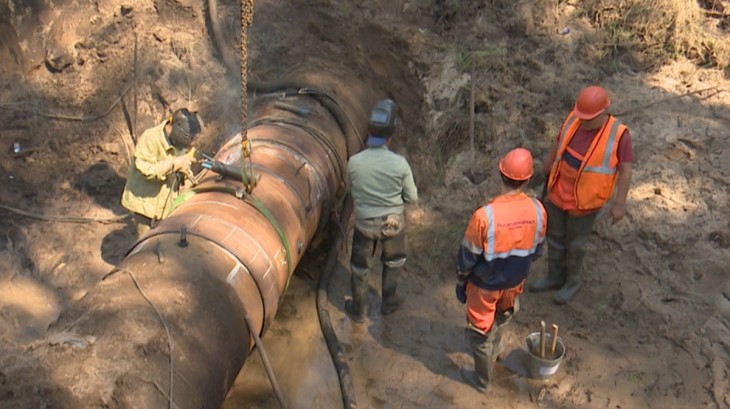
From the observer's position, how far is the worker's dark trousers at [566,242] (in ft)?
16.0

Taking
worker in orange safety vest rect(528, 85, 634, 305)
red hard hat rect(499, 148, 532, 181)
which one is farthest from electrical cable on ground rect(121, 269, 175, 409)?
worker in orange safety vest rect(528, 85, 634, 305)

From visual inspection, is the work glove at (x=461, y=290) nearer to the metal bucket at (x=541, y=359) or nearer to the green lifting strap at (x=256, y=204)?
the metal bucket at (x=541, y=359)

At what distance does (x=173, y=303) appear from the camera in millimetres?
3494

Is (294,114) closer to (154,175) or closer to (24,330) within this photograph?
(154,175)

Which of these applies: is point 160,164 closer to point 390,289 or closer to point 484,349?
point 390,289

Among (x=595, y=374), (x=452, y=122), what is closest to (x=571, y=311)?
(x=595, y=374)

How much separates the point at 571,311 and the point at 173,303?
128 inches

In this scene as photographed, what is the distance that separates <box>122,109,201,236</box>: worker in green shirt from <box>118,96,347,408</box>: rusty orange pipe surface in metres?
0.36

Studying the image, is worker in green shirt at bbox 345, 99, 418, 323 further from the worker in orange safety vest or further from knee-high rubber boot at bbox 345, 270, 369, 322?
the worker in orange safety vest

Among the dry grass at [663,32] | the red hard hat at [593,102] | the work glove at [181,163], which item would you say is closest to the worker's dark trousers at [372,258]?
the work glove at [181,163]

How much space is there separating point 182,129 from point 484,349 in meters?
2.91

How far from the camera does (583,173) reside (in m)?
4.57

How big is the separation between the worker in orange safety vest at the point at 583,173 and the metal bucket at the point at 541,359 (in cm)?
63

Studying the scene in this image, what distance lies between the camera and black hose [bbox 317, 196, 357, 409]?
4.58 metres
